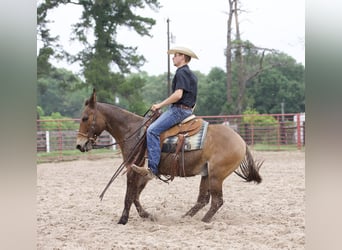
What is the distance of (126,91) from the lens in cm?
1397

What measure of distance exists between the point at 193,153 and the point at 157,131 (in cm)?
38

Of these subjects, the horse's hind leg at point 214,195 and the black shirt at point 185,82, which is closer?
the black shirt at point 185,82

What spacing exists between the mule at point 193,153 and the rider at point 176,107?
0.48ft

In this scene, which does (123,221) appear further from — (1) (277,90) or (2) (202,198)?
(1) (277,90)

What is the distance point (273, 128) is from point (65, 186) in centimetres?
783

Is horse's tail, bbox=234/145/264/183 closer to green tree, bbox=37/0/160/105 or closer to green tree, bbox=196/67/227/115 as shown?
green tree, bbox=37/0/160/105

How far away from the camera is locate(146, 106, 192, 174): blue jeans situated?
3.54 m

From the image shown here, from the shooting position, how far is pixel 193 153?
12.0 ft

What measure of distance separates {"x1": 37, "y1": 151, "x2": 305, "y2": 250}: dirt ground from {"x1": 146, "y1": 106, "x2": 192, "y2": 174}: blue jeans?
1.85 feet

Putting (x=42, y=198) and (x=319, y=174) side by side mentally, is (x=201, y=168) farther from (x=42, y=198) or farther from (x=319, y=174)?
(x=319, y=174)

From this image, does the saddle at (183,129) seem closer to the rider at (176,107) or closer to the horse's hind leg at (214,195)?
the rider at (176,107)

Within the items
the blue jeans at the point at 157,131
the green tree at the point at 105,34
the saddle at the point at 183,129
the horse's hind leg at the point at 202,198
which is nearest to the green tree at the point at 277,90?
the green tree at the point at 105,34

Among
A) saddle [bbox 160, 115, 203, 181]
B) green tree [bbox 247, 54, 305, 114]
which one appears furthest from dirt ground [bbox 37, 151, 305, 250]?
green tree [bbox 247, 54, 305, 114]

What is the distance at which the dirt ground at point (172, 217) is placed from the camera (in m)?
2.97
